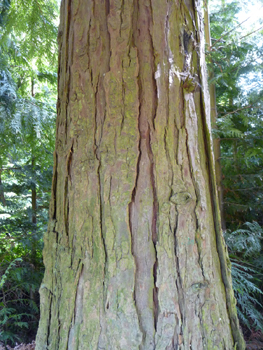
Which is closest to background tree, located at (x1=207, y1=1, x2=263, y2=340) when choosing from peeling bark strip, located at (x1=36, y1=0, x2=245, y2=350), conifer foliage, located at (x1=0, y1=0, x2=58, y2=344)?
peeling bark strip, located at (x1=36, y1=0, x2=245, y2=350)

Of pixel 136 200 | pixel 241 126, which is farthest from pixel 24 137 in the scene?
pixel 241 126

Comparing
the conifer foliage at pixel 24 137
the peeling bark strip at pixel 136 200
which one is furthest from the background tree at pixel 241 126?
the conifer foliage at pixel 24 137

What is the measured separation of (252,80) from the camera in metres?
3.21

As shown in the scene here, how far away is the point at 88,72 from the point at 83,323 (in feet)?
3.54

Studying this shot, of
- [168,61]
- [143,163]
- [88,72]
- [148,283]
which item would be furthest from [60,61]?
[148,283]

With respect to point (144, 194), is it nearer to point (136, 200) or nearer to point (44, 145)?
point (136, 200)

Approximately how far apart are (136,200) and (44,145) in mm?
2048

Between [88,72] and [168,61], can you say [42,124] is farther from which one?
[168,61]

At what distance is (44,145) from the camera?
286 cm

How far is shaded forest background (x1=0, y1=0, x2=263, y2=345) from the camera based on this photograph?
7.64 ft

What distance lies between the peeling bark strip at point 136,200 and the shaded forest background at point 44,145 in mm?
1144

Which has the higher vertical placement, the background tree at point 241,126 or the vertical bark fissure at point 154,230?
the background tree at point 241,126

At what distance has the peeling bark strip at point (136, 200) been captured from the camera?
1.07m

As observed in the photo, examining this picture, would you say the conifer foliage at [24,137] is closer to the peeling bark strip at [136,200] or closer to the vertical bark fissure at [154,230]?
the peeling bark strip at [136,200]
